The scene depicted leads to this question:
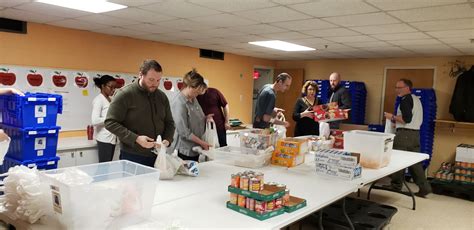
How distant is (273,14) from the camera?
332 centimetres

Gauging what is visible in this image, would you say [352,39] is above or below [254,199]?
above

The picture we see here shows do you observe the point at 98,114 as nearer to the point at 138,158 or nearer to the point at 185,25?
the point at 185,25

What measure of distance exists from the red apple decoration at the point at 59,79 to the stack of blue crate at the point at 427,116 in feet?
16.8

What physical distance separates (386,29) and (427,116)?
258 centimetres

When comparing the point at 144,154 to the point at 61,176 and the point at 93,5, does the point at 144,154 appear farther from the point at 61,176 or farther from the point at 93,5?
the point at 93,5

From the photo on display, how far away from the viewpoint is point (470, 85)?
17.9 ft

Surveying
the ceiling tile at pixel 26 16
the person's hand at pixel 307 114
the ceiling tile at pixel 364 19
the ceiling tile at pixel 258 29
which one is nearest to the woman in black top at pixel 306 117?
the person's hand at pixel 307 114

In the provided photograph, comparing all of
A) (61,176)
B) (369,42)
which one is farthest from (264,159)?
(369,42)

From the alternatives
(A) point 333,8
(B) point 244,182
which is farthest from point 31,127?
(A) point 333,8

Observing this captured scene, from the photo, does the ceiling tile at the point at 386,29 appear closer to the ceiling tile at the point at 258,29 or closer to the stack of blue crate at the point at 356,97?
the ceiling tile at the point at 258,29

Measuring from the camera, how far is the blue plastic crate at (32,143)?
3539mm

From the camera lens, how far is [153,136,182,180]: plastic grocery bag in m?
2.25

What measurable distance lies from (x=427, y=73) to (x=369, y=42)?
2006 mm

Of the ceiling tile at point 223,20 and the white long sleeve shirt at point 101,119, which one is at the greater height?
the ceiling tile at point 223,20
